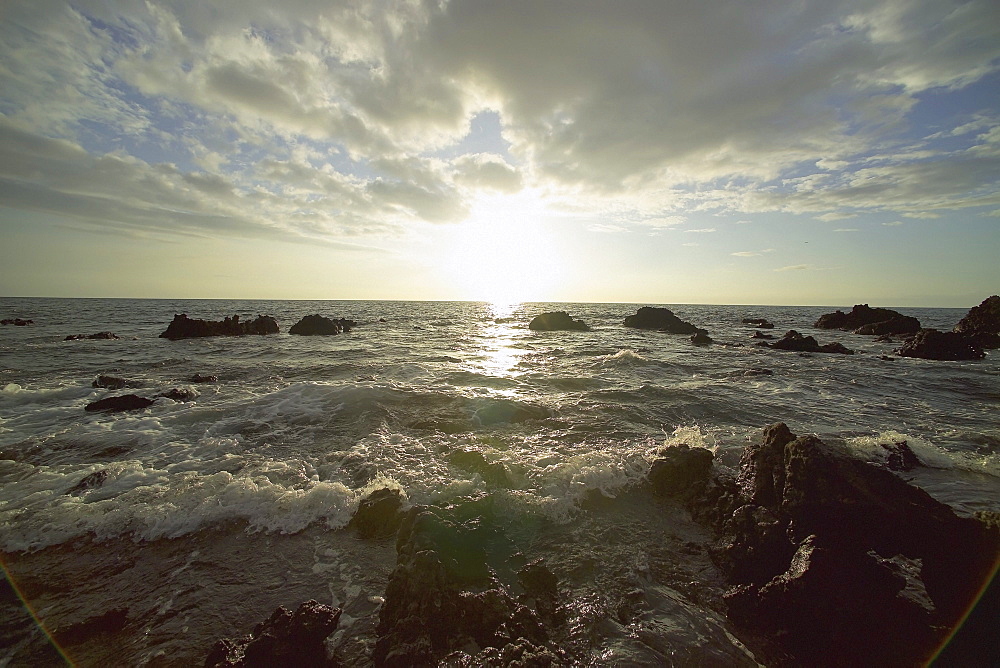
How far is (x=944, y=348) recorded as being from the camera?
24859 mm

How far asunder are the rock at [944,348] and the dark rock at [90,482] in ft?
128

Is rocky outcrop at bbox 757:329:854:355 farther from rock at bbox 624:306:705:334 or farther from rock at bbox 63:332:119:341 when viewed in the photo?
rock at bbox 63:332:119:341

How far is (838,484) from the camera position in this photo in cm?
547

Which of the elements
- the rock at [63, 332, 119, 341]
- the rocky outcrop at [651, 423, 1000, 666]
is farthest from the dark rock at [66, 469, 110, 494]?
the rock at [63, 332, 119, 341]

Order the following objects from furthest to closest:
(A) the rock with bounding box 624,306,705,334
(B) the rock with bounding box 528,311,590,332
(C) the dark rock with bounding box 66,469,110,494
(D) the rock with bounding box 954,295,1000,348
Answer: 1. (B) the rock with bounding box 528,311,590,332
2. (A) the rock with bounding box 624,306,705,334
3. (D) the rock with bounding box 954,295,1000,348
4. (C) the dark rock with bounding box 66,469,110,494

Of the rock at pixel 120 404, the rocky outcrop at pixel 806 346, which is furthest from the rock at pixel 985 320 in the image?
the rock at pixel 120 404

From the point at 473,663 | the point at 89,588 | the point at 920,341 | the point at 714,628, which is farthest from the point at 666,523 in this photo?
the point at 920,341

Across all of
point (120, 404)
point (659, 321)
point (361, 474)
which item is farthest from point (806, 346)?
point (120, 404)

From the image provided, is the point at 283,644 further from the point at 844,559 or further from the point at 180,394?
the point at 180,394

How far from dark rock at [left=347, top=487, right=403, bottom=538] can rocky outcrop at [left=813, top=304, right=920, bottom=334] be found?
52013 mm

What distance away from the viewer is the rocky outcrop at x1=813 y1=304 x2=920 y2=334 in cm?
3925

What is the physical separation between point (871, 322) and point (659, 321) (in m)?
25.4

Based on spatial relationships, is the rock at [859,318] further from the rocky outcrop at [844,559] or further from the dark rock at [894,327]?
the rocky outcrop at [844,559]

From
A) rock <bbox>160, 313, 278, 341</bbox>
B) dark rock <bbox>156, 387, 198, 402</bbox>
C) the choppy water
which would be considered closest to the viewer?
the choppy water
